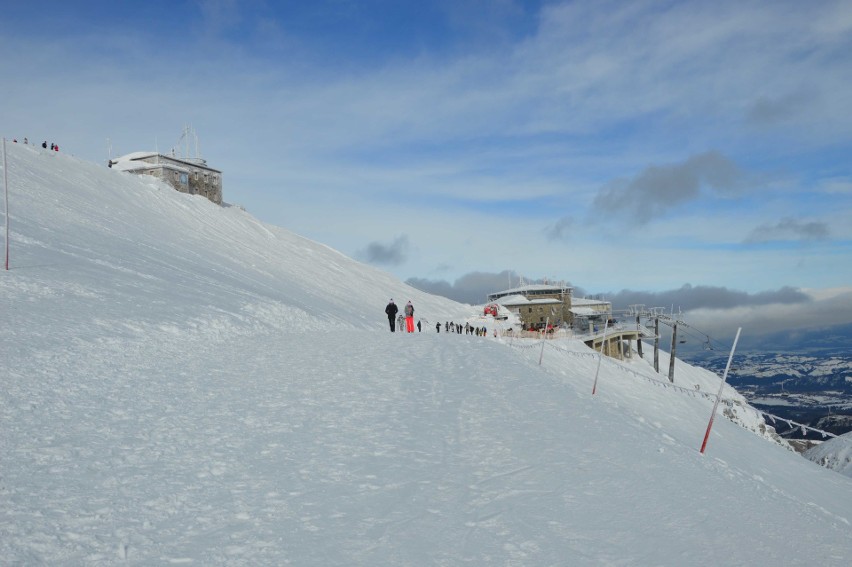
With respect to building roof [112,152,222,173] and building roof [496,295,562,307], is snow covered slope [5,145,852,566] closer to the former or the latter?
building roof [112,152,222,173]

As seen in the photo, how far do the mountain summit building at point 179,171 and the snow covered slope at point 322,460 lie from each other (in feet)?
153

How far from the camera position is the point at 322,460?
9.48 m

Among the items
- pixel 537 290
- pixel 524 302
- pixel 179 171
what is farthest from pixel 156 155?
pixel 537 290

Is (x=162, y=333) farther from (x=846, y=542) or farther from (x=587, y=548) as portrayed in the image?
(x=846, y=542)

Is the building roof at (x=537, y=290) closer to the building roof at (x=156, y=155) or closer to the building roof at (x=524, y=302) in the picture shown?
the building roof at (x=524, y=302)

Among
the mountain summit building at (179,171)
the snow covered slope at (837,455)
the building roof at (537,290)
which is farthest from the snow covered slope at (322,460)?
the building roof at (537,290)

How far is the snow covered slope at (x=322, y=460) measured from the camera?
6996mm

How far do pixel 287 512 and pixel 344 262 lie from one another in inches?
2362

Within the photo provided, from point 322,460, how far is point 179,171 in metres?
64.7

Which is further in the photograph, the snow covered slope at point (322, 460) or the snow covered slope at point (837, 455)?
the snow covered slope at point (837, 455)

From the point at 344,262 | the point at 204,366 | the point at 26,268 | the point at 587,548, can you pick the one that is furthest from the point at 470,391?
the point at 344,262

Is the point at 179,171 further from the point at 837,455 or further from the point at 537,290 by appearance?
the point at 837,455

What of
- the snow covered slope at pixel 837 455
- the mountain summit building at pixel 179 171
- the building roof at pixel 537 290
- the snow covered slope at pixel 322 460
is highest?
the mountain summit building at pixel 179 171

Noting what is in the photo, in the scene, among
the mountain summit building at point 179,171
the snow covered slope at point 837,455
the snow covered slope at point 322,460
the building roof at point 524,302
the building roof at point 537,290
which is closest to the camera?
the snow covered slope at point 322,460
